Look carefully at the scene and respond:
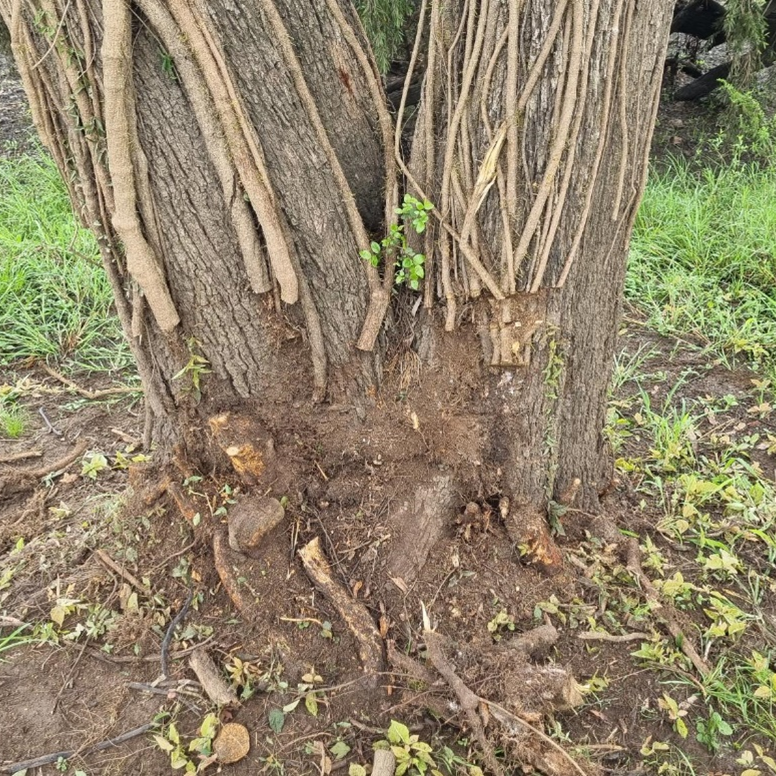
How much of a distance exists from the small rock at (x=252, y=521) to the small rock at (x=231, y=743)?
1.50ft

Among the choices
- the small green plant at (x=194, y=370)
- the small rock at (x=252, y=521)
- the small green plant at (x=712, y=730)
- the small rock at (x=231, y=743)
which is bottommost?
the small green plant at (x=712, y=730)

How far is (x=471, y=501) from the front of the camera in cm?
207

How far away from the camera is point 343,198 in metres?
1.77

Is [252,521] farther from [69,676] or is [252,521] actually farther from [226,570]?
[69,676]

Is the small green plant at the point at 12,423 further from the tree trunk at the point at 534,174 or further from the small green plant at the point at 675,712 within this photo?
the small green plant at the point at 675,712

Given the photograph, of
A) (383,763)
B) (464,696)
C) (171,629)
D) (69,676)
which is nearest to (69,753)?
(69,676)

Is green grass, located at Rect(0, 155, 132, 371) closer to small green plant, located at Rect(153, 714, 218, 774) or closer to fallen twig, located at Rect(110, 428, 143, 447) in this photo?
fallen twig, located at Rect(110, 428, 143, 447)

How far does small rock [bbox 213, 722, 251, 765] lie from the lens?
1.71 m

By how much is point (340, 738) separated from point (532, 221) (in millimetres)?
1408

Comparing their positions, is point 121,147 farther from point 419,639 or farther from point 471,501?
point 419,639

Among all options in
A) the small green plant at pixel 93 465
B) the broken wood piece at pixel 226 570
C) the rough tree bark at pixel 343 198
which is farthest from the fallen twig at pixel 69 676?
the small green plant at pixel 93 465

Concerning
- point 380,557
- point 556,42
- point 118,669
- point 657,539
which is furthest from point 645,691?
point 556,42

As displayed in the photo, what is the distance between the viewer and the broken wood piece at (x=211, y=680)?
1.81 metres

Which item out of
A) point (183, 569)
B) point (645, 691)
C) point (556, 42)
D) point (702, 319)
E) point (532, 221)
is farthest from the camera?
point (702, 319)
